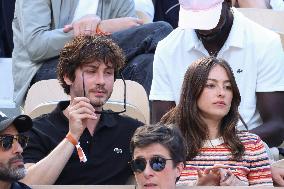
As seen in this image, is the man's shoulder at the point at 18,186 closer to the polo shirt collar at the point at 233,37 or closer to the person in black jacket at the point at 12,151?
the person in black jacket at the point at 12,151

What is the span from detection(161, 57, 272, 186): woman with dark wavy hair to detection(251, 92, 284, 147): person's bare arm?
18.8 inches

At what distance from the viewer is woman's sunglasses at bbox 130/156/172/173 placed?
4.23 m

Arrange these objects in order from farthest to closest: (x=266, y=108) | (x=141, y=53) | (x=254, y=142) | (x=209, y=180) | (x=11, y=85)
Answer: (x=11, y=85) < (x=141, y=53) < (x=266, y=108) < (x=254, y=142) < (x=209, y=180)

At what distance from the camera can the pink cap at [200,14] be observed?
5477mm

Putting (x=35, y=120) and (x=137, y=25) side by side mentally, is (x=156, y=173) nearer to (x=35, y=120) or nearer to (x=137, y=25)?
(x=35, y=120)

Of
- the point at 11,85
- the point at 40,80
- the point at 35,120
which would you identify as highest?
the point at 35,120

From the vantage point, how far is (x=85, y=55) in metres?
5.02

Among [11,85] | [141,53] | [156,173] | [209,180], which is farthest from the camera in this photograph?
[11,85]

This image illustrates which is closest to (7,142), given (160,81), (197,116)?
(197,116)

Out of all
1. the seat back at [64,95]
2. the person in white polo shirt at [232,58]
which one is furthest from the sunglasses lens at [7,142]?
the person in white polo shirt at [232,58]

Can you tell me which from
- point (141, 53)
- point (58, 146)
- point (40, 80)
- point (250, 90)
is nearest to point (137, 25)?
point (141, 53)

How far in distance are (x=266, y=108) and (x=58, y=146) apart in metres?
1.40

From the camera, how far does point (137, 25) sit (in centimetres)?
643

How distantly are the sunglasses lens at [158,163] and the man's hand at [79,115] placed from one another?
536 millimetres
